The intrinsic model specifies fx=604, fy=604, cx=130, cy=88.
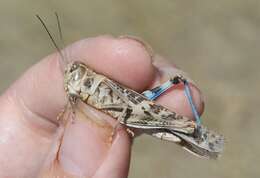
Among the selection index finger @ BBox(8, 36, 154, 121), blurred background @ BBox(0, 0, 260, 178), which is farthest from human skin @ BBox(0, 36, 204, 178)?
blurred background @ BBox(0, 0, 260, 178)

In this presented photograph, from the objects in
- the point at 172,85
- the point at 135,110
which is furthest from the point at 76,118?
the point at 172,85

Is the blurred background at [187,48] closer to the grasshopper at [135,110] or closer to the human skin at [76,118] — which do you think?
the human skin at [76,118]

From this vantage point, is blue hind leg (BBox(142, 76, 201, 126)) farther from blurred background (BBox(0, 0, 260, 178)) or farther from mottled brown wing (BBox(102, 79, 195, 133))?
blurred background (BBox(0, 0, 260, 178))

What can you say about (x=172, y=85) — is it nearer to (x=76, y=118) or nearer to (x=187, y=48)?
(x=76, y=118)

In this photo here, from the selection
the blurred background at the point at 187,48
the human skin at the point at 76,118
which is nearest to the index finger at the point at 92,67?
the human skin at the point at 76,118

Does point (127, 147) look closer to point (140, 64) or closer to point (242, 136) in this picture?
point (140, 64)

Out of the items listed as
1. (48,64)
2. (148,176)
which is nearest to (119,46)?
(48,64)

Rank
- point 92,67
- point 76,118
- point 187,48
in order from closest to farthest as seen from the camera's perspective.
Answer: point 76,118 → point 92,67 → point 187,48
